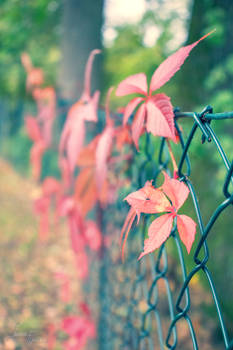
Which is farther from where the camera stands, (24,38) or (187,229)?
(24,38)

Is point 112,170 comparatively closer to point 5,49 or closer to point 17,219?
point 17,219

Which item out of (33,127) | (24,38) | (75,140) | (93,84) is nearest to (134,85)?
(75,140)

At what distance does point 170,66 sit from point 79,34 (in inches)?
87.6

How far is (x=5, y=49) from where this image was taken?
3311 millimetres

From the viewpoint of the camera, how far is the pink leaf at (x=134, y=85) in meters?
0.66

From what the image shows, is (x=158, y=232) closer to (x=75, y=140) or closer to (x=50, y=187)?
(x=75, y=140)

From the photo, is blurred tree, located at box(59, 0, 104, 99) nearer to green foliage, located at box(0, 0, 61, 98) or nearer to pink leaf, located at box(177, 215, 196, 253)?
green foliage, located at box(0, 0, 61, 98)

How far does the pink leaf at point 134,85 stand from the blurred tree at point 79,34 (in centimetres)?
191

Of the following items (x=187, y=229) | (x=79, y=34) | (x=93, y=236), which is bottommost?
(x=187, y=229)

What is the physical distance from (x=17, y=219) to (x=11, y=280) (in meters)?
0.75

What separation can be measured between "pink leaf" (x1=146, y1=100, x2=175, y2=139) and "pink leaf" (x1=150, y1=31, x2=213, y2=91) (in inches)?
2.0

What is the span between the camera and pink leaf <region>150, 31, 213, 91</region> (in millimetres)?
546

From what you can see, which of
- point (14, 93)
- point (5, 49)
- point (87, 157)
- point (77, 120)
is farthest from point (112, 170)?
point (14, 93)

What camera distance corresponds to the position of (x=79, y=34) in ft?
8.28
